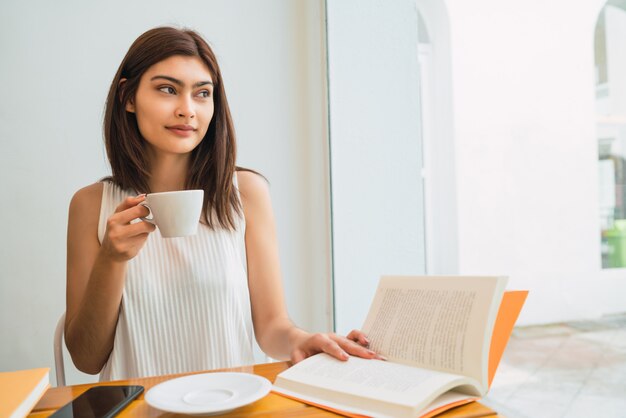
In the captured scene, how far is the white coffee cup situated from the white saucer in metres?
0.22

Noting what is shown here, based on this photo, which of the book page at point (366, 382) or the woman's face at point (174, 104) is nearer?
the book page at point (366, 382)

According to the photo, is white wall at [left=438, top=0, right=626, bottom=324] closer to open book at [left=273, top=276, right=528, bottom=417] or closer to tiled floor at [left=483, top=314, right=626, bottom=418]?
tiled floor at [left=483, top=314, right=626, bottom=418]

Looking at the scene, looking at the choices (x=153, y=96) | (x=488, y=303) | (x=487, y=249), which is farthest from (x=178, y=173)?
(x=488, y=303)

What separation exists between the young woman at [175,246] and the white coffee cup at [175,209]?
343 mm

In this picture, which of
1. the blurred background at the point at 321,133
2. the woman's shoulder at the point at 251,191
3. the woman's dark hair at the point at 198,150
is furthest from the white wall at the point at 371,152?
the woman's dark hair at the point at 198,150

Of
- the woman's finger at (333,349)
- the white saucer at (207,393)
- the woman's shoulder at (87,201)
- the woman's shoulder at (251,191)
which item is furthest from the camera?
the woman's shoulder at (251,191)

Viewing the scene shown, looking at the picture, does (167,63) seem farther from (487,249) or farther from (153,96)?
(487,249)

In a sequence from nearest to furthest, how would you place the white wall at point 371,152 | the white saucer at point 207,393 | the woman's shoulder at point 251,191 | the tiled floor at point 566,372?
the white saucer at point 207,393 → the tiled floor at point 566,372 → the woman's shoulder at point 251,191 → the white wall at point 371,152

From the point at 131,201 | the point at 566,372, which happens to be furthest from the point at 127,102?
the point at 566,372

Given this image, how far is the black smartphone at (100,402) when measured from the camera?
64cm

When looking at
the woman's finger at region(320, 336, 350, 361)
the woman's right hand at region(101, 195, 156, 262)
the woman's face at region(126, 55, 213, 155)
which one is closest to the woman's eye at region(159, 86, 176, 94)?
the woman's face at region(126, 55, 213, 155)

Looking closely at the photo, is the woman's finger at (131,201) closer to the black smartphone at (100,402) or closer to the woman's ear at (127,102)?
the black smartphone at (100,402)

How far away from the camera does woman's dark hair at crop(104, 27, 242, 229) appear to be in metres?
1.23

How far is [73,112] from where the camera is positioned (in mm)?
1828
